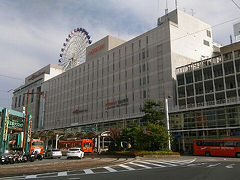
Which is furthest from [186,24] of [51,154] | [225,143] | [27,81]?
[27,81]

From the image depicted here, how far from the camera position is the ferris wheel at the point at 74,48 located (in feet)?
305

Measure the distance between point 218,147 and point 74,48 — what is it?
71497mm

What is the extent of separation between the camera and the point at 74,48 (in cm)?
9844

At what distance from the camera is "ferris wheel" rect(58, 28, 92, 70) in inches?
3661

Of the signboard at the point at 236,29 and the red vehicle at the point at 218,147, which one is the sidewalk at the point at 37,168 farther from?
the signboard at the point at 236,29

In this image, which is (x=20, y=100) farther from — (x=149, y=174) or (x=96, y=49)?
(x=149, y=174)

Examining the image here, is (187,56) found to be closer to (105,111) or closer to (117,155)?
(105,111)

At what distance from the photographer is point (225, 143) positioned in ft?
135

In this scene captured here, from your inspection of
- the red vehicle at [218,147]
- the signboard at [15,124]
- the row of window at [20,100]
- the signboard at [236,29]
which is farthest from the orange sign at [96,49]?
the signboard at [15,124]

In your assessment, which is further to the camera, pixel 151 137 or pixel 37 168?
pixel 151 137

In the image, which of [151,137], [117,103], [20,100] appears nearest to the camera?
[151,137]

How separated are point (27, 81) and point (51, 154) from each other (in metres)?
105

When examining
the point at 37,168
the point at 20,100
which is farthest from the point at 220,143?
the point at 20,100

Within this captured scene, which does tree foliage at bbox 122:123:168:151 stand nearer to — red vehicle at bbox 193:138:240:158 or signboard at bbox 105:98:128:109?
red vehicle at bbox 193:138:240:158
